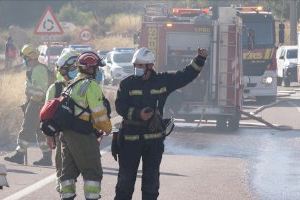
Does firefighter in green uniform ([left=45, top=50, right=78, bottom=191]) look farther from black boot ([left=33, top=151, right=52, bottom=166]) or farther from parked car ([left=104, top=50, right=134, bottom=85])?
parked car ([left=104, top=50, right=134, bottom=85])

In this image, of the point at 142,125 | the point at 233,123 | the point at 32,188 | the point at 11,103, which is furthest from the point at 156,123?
the point at 11,103

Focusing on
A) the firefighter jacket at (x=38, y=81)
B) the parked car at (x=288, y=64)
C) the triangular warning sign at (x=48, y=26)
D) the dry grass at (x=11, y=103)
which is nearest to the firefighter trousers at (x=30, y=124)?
the firefighter jacket at (x=38, y=81)

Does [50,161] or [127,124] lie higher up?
[127,124]

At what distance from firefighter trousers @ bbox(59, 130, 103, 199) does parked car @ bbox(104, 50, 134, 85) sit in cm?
3017

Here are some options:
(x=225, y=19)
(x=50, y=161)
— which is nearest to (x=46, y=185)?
(x=50, y=161)

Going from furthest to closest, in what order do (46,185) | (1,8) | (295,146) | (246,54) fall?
(1,8), (246,54), (295,146), (46,185)

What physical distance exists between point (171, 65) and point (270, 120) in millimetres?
3318

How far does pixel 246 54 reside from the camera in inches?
1134

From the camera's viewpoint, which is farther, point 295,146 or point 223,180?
point 295,146

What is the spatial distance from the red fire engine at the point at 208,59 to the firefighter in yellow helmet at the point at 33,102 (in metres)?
6.47

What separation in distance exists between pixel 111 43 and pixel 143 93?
58.8m

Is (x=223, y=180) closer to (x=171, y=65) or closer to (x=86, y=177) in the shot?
(x=86, y=177)

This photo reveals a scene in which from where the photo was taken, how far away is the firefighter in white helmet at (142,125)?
924cm

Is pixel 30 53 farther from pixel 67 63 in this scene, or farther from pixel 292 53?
pixel 292 53
